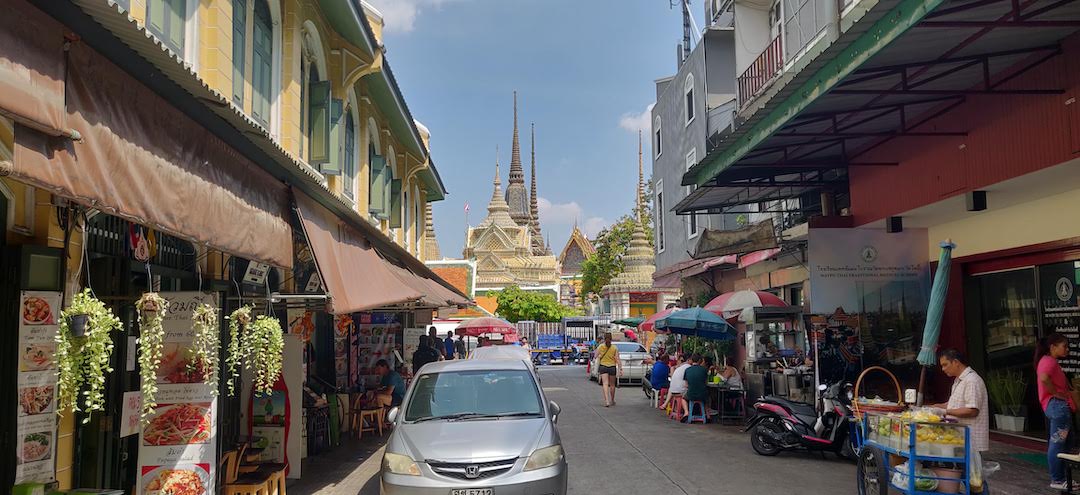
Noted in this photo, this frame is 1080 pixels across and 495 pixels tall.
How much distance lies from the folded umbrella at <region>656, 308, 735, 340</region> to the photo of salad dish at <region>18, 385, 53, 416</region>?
1326 cm

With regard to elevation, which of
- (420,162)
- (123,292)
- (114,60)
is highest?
(420,162)

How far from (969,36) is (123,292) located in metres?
8.61

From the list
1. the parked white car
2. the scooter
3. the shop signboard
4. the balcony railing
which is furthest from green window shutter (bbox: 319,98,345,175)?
the parked white car

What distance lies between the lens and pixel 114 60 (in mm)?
4262

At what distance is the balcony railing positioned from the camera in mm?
16308

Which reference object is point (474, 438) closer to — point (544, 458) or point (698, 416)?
point (544, 458)

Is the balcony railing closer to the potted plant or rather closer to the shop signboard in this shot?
the shop signboard

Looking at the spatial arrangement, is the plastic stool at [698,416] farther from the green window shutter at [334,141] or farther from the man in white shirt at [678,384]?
the green window shutter at [334,141]

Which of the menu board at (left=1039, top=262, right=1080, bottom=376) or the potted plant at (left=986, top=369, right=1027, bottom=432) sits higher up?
the menu board at (left=1039, top=262, right=1080, bottom=376)

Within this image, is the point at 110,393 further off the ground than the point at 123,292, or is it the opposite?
the point at 123,292

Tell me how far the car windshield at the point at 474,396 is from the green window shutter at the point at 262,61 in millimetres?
4503

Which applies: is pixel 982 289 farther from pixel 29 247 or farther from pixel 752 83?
pixel 29 247

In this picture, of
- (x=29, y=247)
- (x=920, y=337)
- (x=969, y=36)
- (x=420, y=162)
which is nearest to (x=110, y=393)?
(x=29, y=247)

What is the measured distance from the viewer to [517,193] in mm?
105938
